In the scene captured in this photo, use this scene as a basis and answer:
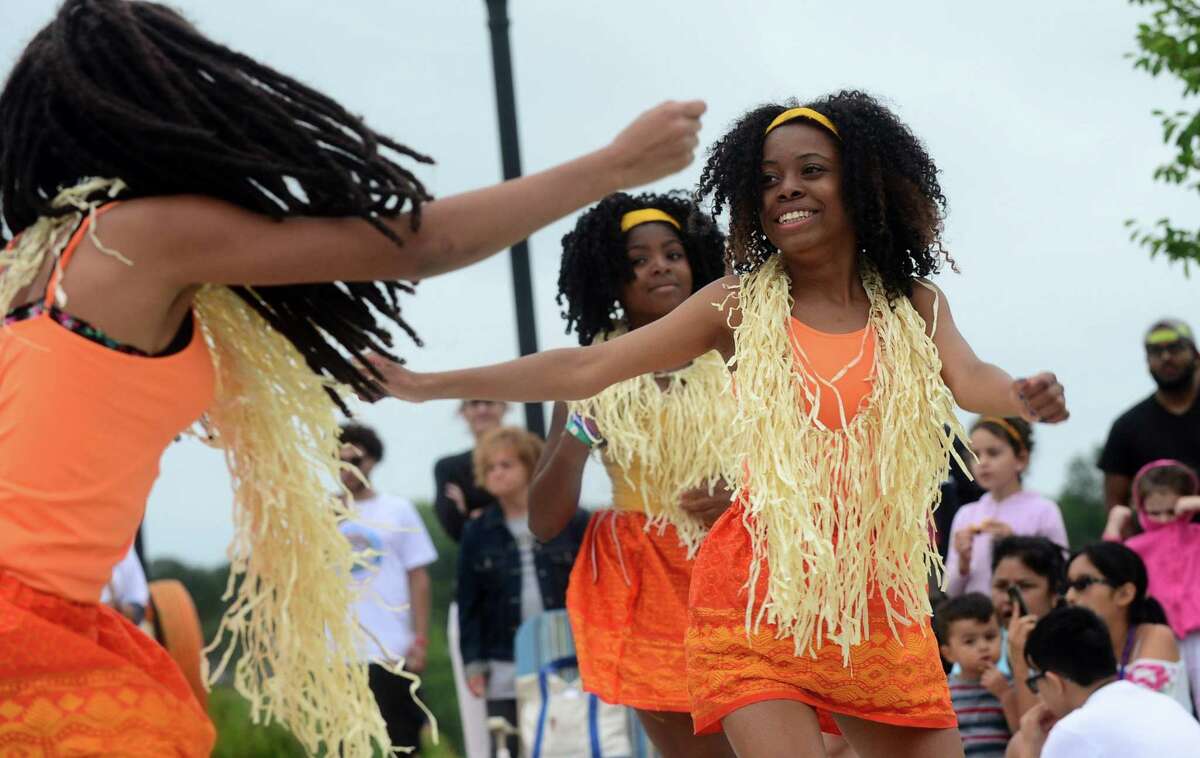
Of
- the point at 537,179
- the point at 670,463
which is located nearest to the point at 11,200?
the point at 537,179

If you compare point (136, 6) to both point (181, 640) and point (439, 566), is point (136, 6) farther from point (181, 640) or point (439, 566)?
point (439, 566)

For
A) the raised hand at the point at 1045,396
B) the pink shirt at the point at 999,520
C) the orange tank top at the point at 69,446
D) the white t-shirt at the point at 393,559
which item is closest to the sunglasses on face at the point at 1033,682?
the pink shirt at the point at 999,520

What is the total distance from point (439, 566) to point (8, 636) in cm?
994

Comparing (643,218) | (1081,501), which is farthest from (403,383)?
(1081,501)

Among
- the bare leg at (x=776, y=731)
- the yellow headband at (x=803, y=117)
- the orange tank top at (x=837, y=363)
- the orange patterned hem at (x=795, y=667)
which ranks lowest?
the bare leg at (x=776, y=731)

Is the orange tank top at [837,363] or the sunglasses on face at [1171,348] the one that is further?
the sunglasses on face at [1171,348]

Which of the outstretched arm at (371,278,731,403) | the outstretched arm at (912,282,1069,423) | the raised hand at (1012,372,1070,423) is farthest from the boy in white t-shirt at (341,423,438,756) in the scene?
the raised hand at (1012,372,1070,423)

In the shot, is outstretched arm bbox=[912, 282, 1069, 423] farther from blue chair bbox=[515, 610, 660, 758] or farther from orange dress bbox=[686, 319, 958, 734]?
blue chair bbox=[515, 610, 660, 758]

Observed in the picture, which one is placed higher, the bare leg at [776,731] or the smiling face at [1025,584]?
the bare leg at [776,731]

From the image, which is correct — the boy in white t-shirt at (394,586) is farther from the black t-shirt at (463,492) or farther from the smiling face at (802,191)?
the smiling face at (802,191)

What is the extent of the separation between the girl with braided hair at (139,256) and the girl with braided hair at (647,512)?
2359 millimetres

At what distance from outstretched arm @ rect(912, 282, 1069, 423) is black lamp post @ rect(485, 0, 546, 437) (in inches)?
161

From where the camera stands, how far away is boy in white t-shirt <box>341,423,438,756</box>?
793 centimetres

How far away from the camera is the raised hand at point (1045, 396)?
326cm
